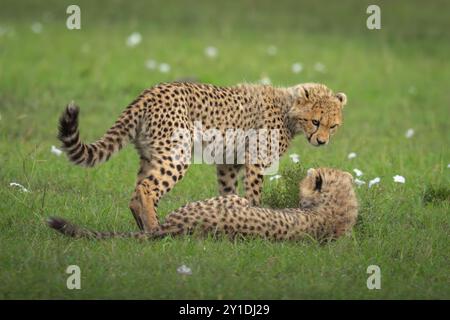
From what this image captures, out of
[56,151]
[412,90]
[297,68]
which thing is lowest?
[56,151]

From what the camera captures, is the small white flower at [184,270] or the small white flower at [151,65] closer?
the small white flower at [184,270]

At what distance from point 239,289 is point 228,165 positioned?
214 cm

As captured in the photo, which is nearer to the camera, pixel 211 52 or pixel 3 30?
pixel 211 52

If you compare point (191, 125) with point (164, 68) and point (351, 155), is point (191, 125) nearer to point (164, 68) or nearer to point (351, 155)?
point (351, 155)

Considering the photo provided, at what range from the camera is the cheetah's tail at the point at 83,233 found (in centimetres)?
631

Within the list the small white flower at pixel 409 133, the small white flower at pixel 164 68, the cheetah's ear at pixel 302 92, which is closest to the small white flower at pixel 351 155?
the small white flower at pixel 409 133

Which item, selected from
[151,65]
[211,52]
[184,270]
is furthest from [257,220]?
[211,52]

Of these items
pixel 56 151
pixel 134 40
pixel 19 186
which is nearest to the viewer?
pixel 19 186

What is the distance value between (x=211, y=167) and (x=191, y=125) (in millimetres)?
1815

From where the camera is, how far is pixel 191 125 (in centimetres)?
726

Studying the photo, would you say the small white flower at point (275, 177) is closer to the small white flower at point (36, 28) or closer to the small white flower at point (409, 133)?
the small white flower at point (409, 133)

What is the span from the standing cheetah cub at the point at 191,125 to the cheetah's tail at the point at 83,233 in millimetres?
187
